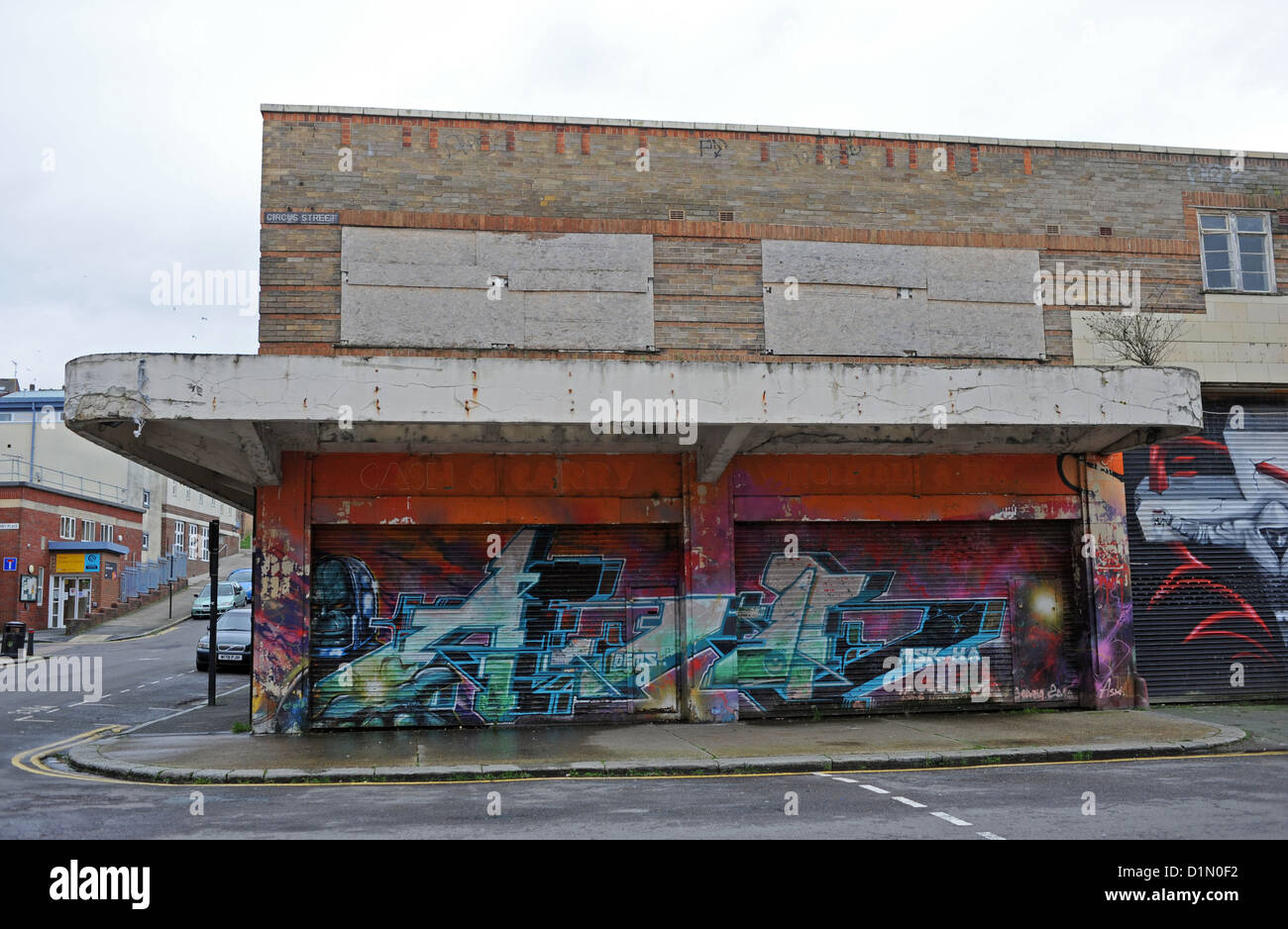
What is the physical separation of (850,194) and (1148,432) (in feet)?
17.0

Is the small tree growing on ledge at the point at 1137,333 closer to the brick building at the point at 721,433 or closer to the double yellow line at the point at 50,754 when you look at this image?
the brick building at the point at 721,433

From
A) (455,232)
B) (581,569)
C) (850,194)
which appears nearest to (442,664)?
(581,569)

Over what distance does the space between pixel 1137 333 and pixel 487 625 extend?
10036mm

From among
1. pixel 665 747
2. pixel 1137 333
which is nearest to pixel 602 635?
pixel 665 747

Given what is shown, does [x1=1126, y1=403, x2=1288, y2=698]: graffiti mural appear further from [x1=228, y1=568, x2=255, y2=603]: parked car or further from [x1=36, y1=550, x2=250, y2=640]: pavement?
[x1=228, y1=568, x2=255, y2=603]: parked car

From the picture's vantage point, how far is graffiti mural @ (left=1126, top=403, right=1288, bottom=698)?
15.5 meters

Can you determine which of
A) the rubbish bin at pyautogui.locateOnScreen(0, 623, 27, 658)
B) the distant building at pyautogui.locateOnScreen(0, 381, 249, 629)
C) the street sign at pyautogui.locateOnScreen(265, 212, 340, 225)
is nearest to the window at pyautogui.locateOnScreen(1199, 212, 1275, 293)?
the street sign at pyautogui.locateOnScreen(265, 212, 340, 225)

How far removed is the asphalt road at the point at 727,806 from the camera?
293 inches

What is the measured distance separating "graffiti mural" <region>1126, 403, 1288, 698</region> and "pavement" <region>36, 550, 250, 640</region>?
30.7m

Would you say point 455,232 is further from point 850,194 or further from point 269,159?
point 850,194

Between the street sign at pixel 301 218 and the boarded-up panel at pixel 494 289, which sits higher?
the street sign at pixel 301 218

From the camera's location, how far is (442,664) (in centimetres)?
1388

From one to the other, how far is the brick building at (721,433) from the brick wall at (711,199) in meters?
0.04

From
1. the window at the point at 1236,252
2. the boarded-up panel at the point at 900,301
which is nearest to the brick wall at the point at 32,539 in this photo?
the boarded-up panel at the point at 900,301
